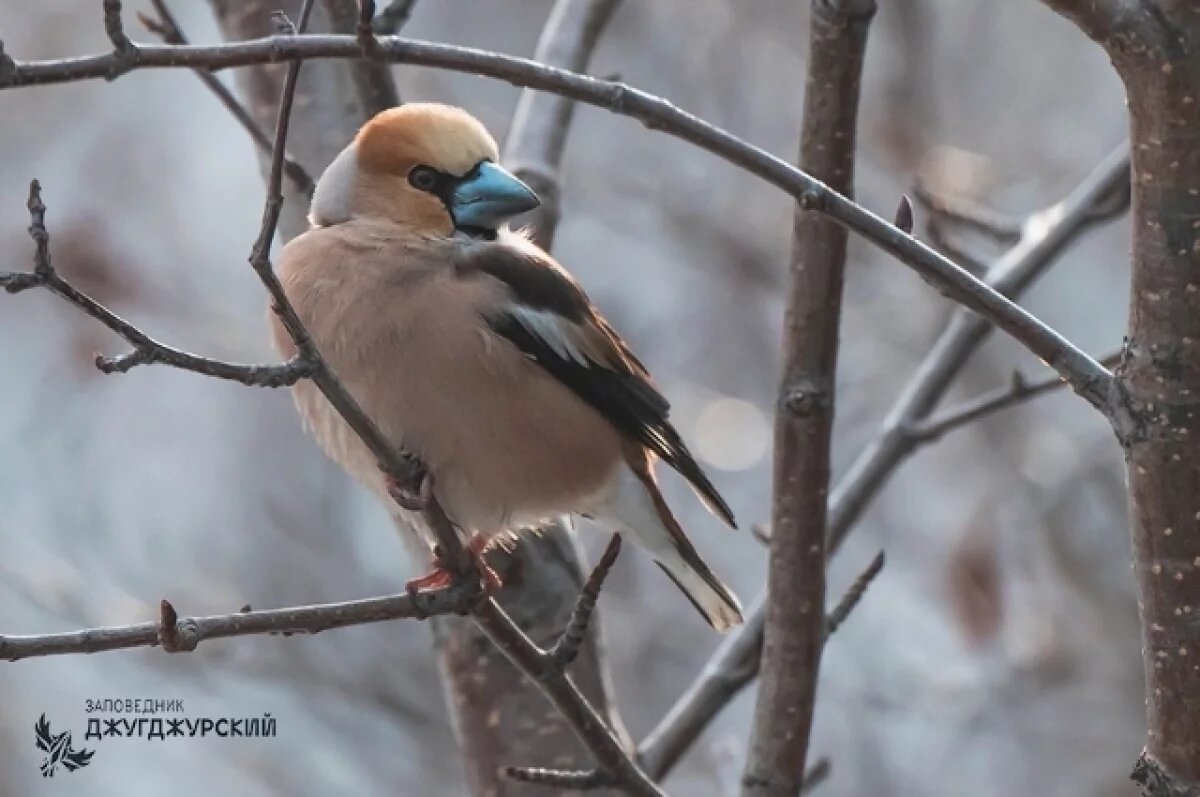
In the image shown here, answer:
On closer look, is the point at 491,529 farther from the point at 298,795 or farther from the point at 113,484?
the point at 113,484

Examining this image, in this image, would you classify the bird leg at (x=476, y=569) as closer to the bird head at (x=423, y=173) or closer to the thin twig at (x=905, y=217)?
the bird head at (x=423, y=173)

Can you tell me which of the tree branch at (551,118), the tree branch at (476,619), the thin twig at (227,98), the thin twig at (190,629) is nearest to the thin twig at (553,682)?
the tree branch at (476,619)

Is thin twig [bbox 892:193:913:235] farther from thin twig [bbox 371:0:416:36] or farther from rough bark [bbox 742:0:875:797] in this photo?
thin twig [bbox 371:0:416:36]

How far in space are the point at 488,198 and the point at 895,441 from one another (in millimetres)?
930

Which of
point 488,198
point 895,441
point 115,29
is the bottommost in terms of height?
point 115,29

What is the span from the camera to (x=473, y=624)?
2.87 meters

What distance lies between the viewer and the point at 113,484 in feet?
21.6

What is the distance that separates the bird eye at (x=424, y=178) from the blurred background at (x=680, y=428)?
93.5 inches

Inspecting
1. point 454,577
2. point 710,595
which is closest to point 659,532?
point 710,595

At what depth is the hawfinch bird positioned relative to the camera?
96.0 inches

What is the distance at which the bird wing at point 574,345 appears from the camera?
261 centimetres

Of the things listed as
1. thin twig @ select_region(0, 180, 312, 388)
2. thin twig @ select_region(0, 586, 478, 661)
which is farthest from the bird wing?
thin twig @ select_region(0, 180, 312, 388)

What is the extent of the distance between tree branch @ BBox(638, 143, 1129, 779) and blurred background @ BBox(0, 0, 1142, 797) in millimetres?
2326

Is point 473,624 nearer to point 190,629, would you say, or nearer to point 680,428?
point 190,629
